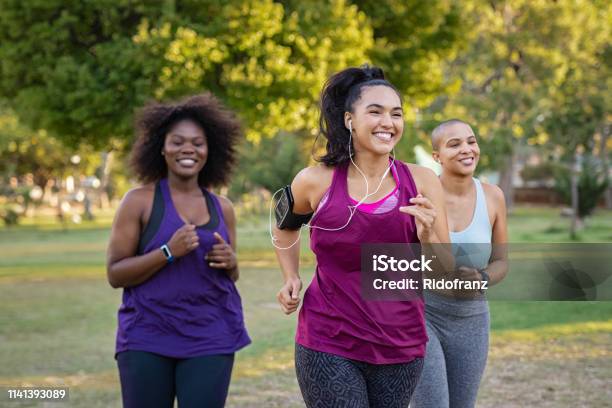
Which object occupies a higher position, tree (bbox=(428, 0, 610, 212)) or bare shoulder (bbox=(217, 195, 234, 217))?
tree (bbox=(428, 0, 610, 212))

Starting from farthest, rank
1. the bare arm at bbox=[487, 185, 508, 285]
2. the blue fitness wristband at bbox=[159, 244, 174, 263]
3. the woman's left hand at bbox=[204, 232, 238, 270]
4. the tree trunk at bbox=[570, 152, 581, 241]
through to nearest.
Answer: the tree trunk at bbox=[570, 152, 581, 241], the bare arm at bbox=[487, 185, 508, 285], the woman's left hand at bbox=[204, 232, 238, 270], the blue fitness wristband at bbox=[159, 244, 174, 263]

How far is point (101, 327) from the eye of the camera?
1340cm

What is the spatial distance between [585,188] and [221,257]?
90.7ft

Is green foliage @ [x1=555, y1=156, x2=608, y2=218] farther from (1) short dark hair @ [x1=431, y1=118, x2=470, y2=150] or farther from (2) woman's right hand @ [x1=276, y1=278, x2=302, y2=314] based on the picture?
(2) woman's right hand @ [x1=276, y1=278, x2=302, y2=314]

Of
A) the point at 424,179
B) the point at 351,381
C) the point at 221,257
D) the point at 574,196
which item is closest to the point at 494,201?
the point at 424,179

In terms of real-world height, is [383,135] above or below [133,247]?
above

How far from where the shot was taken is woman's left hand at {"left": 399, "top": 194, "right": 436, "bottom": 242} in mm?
3584

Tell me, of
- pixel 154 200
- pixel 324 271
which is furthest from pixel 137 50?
pixel 324 271

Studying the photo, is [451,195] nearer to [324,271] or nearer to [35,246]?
[324,271]

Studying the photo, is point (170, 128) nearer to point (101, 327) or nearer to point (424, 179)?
point (424, 179)

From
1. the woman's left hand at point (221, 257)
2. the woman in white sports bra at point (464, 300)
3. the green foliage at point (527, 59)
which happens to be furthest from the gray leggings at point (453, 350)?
the green foliage at point (527, 59)

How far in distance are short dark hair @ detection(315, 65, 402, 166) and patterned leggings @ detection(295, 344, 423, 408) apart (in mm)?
808

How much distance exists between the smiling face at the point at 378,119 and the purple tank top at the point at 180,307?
1184 mm

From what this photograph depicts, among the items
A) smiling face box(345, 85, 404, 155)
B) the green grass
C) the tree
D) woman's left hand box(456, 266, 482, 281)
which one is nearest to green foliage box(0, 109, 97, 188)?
the tree
